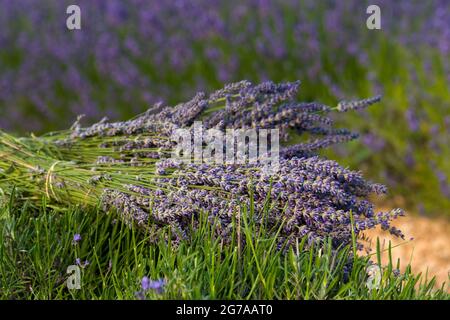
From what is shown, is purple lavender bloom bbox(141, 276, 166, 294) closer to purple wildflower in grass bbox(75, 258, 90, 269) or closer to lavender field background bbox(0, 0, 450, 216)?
purple wildflower in grass bbox(75, 258, 90, 269)

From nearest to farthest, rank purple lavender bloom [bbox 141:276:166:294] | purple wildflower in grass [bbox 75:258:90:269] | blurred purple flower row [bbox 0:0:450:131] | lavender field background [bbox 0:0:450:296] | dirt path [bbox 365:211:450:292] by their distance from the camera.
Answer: purple lavender bloom [bbox 141:276:166:294], purple wildflower in grass [bbox 75:258:90:269], dirt path [bbox 365:211:450:292], lavender field background [bbox 0:0:450:296], blurred purple flower row [bbox 0:0:450:131]

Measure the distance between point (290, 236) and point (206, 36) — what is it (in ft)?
9.82

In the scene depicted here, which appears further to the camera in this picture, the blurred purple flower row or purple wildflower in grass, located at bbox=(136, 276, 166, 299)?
the blurred purple flower row

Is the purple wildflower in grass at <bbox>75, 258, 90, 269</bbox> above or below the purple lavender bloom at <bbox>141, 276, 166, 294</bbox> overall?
above

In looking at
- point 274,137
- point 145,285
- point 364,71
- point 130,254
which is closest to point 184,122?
point 274,137

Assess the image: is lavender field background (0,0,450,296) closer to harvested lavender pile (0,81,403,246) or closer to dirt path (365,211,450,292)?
dirt path (365,211,450,292)

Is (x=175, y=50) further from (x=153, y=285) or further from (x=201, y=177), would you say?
(x=153, y=285)

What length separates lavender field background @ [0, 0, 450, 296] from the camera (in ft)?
12.9

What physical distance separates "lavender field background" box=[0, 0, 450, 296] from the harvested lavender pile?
1.72 meters

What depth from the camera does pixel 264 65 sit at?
175 inches

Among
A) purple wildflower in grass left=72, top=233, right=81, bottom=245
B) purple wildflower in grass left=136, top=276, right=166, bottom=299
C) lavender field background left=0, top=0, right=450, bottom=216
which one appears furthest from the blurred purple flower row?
purple wildflower in grass left=136, top=276, right=166, bottom=299

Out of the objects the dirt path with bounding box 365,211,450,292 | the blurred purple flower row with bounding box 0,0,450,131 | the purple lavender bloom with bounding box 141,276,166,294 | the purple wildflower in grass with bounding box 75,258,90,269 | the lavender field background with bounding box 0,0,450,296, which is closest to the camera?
the purple lavender bloom with bounding box 141,276,166,294

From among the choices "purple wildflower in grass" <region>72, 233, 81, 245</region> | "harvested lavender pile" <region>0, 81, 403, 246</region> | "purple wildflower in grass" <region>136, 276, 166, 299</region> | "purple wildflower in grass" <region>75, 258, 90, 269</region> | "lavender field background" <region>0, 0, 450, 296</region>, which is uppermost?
"lavender field background" <region>0, 0, 450, 296</region>
